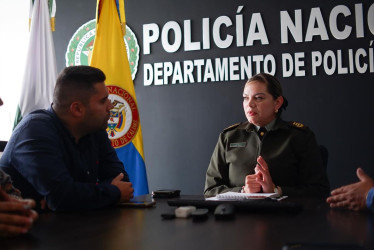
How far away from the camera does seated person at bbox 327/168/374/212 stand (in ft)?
4.82

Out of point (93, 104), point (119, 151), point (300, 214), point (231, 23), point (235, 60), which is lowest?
point (300, 214)

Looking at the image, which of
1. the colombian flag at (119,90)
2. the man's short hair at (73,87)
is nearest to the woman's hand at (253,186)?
the man's short hair at (73,87)

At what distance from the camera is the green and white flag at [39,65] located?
3377mm

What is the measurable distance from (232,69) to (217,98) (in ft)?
0.97

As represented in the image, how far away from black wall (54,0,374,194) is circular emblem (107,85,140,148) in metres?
0.50

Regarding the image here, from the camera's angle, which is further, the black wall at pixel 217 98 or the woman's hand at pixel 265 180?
the black wall at pixel 217 98

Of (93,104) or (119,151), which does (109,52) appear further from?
(93,104)

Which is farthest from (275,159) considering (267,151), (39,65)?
(39,65)

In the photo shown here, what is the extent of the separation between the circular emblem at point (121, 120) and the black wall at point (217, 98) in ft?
1.63

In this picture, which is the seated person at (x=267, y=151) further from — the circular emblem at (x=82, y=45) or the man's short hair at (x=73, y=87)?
the circular emblem at (x=82, y=45)

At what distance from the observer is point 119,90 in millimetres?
3551

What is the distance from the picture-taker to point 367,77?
3477 millimetres

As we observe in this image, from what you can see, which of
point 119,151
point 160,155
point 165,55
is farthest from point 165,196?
point 165,55

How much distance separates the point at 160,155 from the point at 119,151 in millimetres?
581
